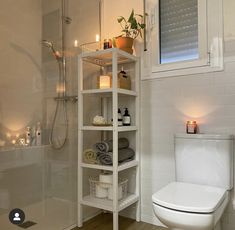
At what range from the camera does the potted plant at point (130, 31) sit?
212 cm

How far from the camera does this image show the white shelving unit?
1.88m

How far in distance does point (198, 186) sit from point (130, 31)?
1.48 meters

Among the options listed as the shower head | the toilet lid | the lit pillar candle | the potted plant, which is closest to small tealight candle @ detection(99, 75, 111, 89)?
the potted plant

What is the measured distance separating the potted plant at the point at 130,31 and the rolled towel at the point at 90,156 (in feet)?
3.18

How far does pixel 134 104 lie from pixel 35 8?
4.08 feet

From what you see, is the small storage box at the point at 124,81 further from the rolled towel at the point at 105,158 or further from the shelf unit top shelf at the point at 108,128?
the rolled towel at the point at 105,158

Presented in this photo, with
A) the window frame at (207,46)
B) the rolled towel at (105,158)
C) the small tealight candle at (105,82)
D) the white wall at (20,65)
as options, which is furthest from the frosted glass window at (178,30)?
the white wall at (20,65)

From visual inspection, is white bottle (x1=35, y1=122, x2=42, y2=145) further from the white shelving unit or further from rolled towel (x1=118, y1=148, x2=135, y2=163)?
rolled towel (x1=118, y1=148, x2=135, y2=163)

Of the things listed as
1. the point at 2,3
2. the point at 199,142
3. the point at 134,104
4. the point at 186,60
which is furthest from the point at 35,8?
the point at 199,142

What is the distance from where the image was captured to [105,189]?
207 centimetres

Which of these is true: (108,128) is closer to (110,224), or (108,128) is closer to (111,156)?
(111,156)

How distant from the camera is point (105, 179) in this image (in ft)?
6.66

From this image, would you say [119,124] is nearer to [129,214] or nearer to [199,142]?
[199,142]

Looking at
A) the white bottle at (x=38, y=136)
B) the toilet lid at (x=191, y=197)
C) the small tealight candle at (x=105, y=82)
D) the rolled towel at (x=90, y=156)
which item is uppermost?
the small tealight candle at (x=105, y=82)
